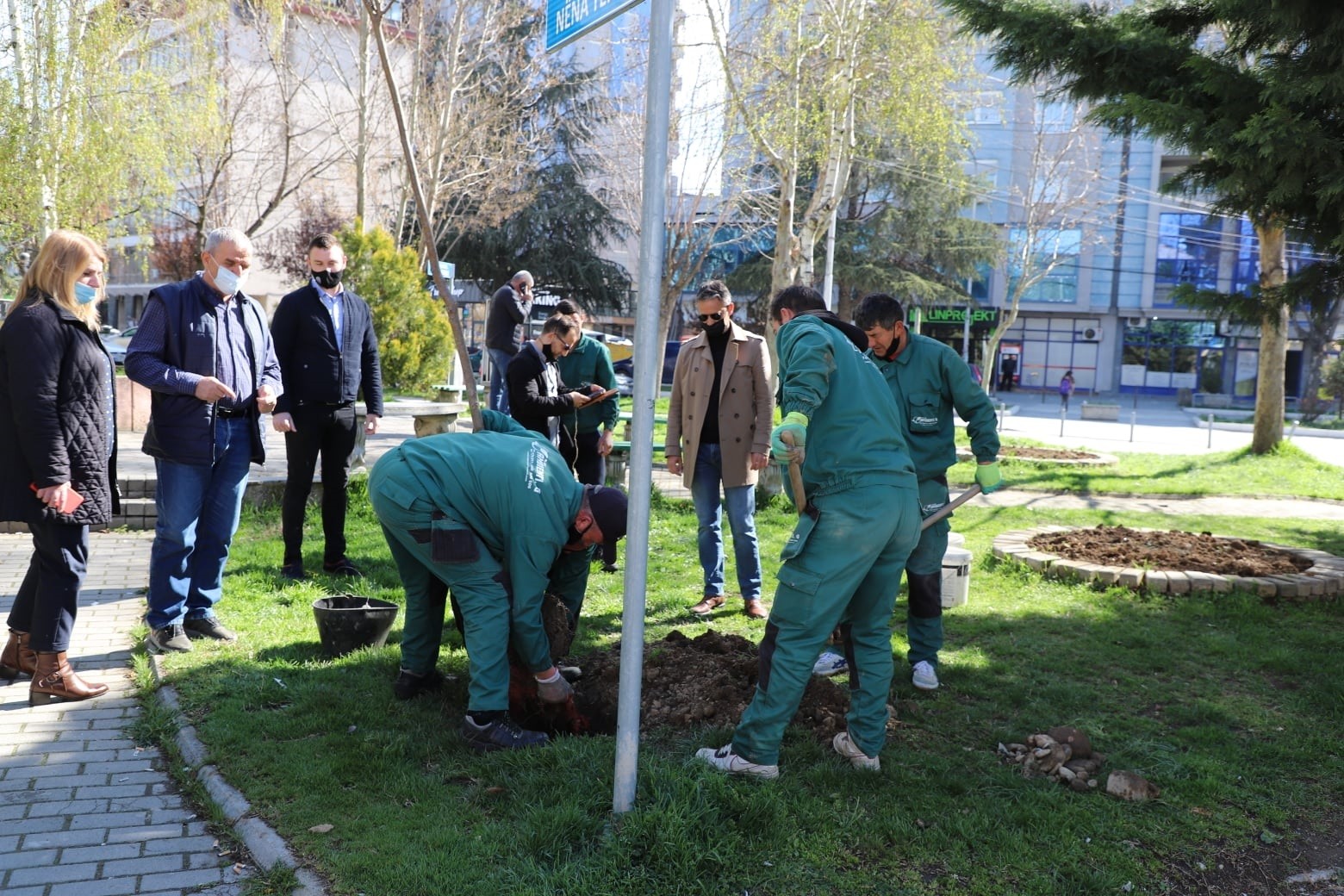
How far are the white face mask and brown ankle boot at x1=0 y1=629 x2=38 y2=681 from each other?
1.80 metres

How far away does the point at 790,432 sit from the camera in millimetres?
3520

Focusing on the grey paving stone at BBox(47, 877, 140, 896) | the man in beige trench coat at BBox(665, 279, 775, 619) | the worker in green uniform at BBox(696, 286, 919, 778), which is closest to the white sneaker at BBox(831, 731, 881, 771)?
the worker in green uniform at BBox(696, 286, 919, 778)

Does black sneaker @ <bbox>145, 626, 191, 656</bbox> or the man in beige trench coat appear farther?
the man in beige trench coat

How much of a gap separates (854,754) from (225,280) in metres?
3.65

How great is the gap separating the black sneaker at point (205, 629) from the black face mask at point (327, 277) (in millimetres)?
2062

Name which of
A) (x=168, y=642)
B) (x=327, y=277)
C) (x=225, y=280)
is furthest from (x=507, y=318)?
(x=168, y=642)

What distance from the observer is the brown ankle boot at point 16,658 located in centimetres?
476

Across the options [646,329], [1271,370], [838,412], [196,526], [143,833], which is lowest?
[143,833]

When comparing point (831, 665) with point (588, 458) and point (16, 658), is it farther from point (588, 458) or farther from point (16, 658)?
point (16, 658)

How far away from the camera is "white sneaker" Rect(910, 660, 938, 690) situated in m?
4.91

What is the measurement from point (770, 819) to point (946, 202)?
111 ft

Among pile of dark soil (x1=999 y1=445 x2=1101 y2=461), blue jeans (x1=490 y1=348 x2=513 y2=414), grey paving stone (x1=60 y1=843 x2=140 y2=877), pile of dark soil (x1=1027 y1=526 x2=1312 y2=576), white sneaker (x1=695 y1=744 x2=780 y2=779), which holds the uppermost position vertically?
blue jeans (x1=490 y1=348 x2=513 y2=414)

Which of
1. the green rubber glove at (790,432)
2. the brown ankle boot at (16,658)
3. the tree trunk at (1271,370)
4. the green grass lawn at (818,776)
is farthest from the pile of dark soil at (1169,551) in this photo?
the tree trunk at (1271,370)

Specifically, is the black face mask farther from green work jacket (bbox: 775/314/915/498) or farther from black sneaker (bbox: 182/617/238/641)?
green work jacket (bbox: 775/314/915/498)
